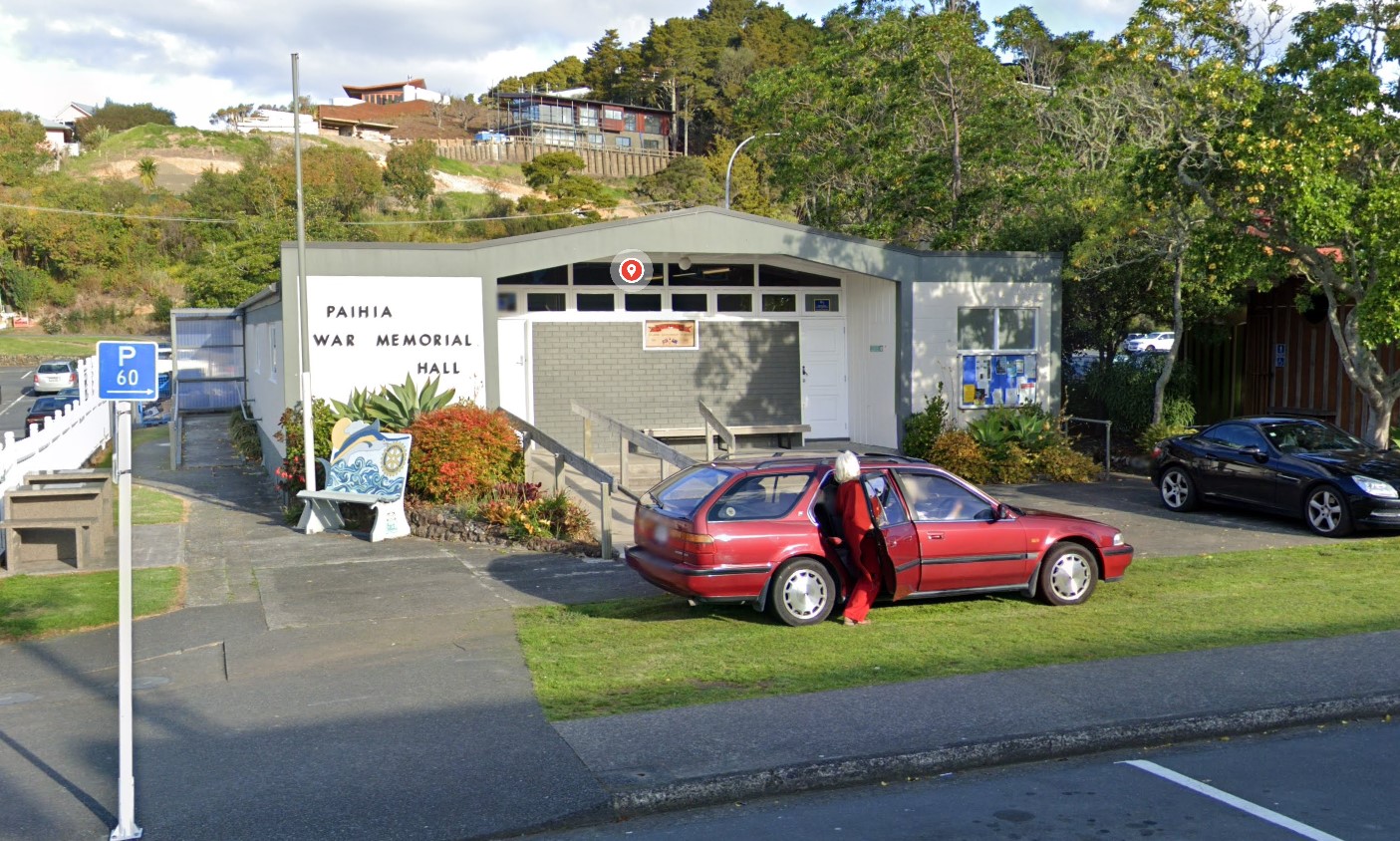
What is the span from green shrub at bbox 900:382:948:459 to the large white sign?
685 cm

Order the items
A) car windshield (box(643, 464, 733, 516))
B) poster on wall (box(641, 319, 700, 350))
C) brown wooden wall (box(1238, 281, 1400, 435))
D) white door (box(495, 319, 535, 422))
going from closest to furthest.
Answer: car windshield (box(643, 464, 733, 516)), white door (box(495, 319, 535, 422)), poster on wall (box(641, 319, 700, 350)), brown wooden wall (box(1238, 281, 1400, 435))

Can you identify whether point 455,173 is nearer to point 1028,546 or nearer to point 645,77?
point 645,77

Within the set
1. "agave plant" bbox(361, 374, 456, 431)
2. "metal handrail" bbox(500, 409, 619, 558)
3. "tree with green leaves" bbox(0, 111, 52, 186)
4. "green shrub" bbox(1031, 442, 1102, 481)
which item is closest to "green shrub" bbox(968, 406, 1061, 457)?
"green shrub" bbox(1031, 442, 1102, 481)

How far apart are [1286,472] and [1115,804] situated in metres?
9.80

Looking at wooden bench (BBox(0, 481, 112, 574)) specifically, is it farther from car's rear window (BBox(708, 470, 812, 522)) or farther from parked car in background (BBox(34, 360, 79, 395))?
parked car in background (BBox(34, 360, 79, 395))

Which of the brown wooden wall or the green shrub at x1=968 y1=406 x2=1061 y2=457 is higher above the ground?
the brown wooden wall

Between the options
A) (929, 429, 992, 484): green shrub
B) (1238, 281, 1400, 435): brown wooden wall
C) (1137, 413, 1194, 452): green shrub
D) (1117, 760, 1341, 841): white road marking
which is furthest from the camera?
(1238, 281, 1400, 435): brown wooden wall

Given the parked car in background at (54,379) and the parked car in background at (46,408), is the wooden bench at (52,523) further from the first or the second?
the parked car in background at (54,379)

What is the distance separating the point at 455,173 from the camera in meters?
89.9

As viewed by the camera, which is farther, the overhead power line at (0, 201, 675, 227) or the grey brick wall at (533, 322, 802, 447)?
the overhead power line at (0, 201, 675, 227)

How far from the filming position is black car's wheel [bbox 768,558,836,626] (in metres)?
9.71

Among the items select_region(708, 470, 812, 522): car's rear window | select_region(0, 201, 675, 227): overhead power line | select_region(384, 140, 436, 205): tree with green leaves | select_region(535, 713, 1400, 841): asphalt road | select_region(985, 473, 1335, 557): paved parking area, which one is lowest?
select_region(535, 713, 1400, 841): asphalt road

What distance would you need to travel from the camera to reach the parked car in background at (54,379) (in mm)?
42000

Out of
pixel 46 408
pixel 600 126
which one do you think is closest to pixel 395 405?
pixel 46 408
